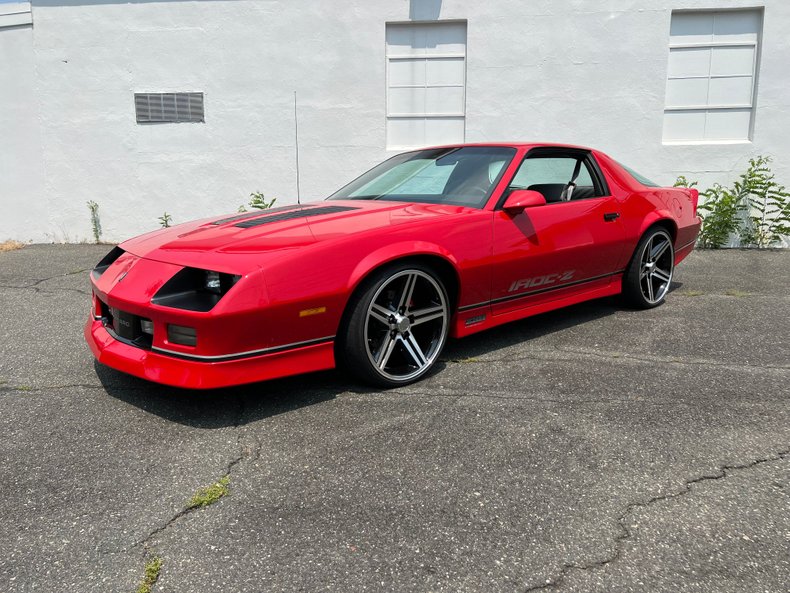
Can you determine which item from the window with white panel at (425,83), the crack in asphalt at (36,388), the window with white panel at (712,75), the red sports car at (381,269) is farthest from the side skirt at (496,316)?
the window with white panel at (712,75)

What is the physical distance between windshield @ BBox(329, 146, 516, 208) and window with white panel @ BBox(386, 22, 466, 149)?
14.2 ft

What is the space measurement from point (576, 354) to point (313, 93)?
19.7ft

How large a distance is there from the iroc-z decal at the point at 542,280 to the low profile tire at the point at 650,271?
2.56 ft

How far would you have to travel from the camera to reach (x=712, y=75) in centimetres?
814

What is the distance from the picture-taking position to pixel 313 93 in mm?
8516

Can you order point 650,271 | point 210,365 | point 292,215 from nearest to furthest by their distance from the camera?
point 210,365 → point 292,215 → point 650,271

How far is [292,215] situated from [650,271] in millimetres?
2795

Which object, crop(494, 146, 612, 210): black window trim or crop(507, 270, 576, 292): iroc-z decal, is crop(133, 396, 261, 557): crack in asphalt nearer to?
crop(507, 270, 576, 292): iroc-z decal

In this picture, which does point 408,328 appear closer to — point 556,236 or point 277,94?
point 556,236

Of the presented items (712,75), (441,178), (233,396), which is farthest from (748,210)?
(233,396)

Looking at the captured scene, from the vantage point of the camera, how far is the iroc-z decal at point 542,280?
12.3ft

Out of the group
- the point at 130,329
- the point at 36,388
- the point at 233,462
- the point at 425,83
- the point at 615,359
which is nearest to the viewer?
the point at 233,462

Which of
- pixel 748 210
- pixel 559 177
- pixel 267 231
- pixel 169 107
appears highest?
pixel 169 107

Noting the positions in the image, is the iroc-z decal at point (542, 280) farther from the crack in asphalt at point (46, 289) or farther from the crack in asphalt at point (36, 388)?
the crack in asphalt at point (46, 289)
